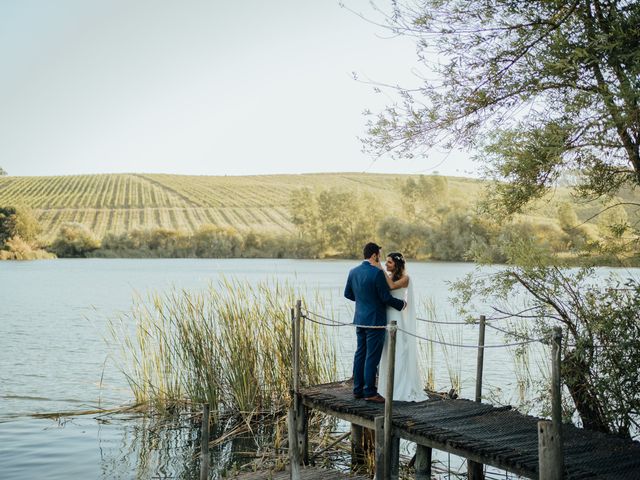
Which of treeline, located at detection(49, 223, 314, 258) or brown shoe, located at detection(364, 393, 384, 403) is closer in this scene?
brown shoe, located at detection(364, 393, 384, 403)

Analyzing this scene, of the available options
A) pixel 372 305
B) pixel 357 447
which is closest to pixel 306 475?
pixel 357 447

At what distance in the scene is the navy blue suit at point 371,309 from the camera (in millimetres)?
7605

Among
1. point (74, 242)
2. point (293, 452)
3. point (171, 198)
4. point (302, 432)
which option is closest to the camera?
point (293, 452)

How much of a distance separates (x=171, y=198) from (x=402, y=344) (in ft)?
254

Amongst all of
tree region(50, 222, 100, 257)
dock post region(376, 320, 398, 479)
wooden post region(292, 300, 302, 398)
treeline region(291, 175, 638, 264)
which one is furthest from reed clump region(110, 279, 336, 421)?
tree region(50, 222, 100, 257)

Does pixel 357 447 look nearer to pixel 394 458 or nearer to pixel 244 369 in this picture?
pixel 394 458

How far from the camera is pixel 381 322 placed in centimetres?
773

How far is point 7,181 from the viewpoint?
288ft

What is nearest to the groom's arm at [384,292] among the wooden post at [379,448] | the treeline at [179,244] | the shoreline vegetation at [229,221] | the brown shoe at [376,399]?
the brown shoe at [376,399]

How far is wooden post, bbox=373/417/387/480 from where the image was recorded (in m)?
6.32

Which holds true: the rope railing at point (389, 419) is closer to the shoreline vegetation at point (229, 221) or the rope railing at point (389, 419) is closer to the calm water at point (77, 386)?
the calm water at point (77, 386)

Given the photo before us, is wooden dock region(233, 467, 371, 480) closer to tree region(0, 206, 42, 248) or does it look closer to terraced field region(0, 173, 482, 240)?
tree region(0, 206, 42, 248)

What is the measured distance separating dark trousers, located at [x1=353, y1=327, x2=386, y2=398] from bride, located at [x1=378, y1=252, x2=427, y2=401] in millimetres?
144

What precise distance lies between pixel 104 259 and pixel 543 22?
61030 millimetres
